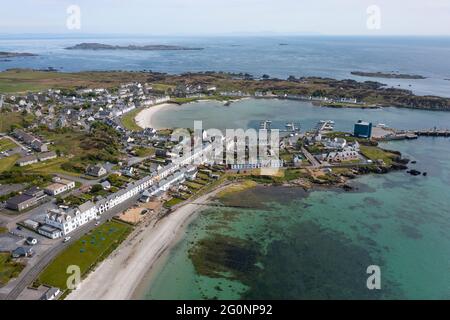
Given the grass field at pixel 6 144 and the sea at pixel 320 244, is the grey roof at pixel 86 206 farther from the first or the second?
the grass field at pixel 6 144

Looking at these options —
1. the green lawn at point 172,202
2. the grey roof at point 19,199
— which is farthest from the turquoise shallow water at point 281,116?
the grey roof at point 19,199

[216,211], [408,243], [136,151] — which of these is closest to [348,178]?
[408,243]

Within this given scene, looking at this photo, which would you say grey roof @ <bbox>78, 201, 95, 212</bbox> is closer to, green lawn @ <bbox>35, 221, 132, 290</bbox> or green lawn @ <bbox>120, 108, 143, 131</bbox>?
green lawn @ <bbox>35, 221, 132, 290</bbox>

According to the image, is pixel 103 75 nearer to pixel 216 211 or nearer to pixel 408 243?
pixel 216 211

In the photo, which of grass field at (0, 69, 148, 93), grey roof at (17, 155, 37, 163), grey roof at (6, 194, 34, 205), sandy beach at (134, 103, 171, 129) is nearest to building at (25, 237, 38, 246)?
grey roof at (6, 194, 34, 205)

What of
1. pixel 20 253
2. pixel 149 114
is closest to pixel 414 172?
pixel 20 253

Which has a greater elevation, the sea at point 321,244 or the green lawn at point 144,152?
the green lawn at point 144,152
